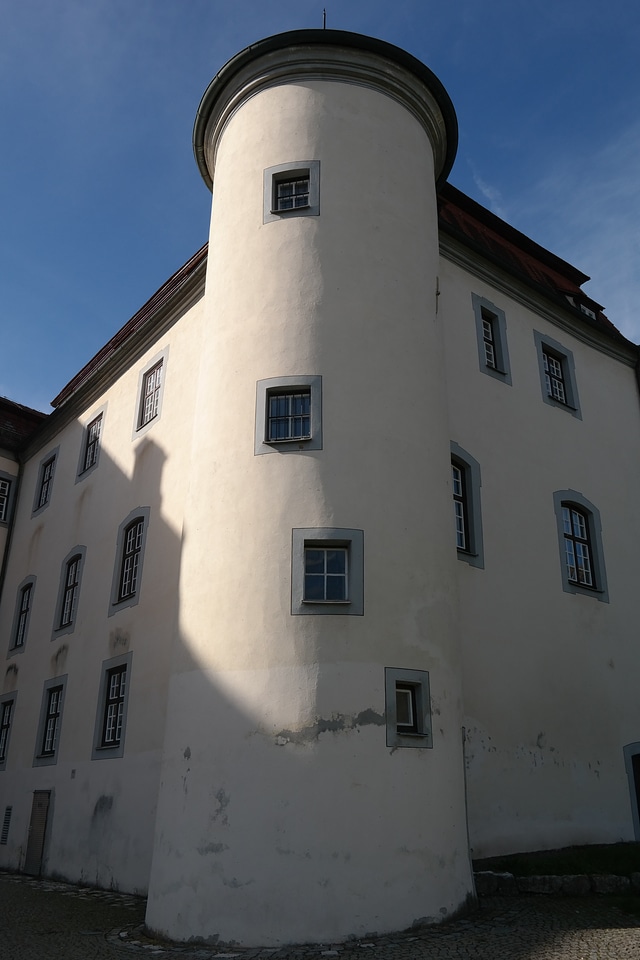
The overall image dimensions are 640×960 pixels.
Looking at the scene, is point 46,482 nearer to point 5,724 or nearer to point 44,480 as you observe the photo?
point 44,480

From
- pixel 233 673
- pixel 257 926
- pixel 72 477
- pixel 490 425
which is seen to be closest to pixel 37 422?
pixel 72 477

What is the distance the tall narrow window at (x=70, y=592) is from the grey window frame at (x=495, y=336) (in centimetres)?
947

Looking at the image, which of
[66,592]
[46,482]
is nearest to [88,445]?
[46,482]

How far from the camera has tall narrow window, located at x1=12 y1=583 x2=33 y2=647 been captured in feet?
65.9

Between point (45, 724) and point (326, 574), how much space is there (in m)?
9.84

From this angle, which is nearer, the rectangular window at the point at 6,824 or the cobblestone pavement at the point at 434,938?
the cobblestone pavement at the point at 434,938

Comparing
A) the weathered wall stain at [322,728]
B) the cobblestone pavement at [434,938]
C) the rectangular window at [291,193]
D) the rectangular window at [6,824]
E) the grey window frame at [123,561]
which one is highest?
the rectangular window at [291,193]

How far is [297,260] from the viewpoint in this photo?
12.1 m

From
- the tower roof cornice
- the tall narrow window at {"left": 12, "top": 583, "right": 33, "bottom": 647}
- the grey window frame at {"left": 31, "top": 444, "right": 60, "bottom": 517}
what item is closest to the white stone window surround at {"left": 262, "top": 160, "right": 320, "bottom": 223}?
the tower roof cornice

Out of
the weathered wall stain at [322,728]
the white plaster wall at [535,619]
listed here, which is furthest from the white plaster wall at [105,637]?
the white plaster wall at [535,619]

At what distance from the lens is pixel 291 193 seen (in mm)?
12953

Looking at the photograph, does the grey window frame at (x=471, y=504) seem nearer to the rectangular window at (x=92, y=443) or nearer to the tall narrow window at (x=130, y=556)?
the tall narrow window at (x=130, y=556)

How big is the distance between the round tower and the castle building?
0.04 meters

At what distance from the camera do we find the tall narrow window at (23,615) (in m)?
20.1
